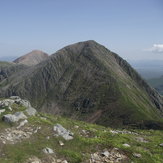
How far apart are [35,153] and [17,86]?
13657 cm

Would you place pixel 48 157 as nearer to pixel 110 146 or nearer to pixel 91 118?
pixel 110 146

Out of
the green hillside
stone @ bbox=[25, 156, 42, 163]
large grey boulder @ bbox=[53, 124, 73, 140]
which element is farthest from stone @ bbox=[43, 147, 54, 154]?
large grey boulder @ bbox=[53, 124, 73, 140]

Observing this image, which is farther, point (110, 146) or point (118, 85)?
point (118, 85)

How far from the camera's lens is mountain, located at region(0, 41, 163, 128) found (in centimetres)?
10198

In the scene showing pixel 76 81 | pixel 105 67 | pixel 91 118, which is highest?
pixel 105 67

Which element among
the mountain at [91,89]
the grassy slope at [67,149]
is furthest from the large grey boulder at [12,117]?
the mountain at [91,89]

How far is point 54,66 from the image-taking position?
504 ft

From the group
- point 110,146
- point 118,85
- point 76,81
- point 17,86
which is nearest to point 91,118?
point 118,85

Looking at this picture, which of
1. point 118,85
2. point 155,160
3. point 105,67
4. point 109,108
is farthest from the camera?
point 105,67

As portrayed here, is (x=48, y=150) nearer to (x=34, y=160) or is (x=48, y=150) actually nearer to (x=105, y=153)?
(x=34, y=160)

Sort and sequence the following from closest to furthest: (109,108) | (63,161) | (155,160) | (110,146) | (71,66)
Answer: (63,161) → (155,160) → (110,146) → (109,108) → (71,66)

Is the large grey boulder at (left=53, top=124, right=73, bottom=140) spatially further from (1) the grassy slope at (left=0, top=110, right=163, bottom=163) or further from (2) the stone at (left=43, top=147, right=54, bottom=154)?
(2) the stone at (left=43, top=147, right=54, bottom=154)

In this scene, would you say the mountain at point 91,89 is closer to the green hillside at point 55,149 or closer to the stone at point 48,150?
the green hillside at point 55,149

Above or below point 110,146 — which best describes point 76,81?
below
